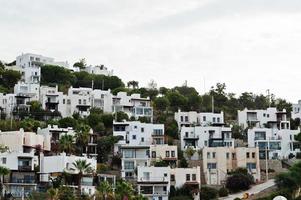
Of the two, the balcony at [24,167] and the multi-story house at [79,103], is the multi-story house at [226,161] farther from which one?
the multi-story house at [79,103]

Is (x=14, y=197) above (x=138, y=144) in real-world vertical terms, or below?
below

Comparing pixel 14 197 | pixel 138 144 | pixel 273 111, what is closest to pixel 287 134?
pixel 273 111

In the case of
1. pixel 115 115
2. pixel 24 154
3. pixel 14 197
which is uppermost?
pixel 115 115

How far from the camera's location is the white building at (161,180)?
66812mm

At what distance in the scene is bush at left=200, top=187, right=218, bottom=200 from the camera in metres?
64.4

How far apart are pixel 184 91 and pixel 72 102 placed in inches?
1237

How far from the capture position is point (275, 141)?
81.1 metres

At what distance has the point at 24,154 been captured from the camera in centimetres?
6512

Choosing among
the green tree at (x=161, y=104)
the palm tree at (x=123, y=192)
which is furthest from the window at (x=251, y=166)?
the green tree at (x=161, y=104)

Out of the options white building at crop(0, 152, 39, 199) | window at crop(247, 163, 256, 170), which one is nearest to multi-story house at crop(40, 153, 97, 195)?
white building at crop(0, 152, 39, 199)

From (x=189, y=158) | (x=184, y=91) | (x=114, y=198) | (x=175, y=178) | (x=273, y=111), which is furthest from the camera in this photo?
(x=184, y=91)

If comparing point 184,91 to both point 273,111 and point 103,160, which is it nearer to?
point 273,111

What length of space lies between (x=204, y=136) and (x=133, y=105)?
1672 cm

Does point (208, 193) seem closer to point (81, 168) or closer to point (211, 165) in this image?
point (211, 165)
